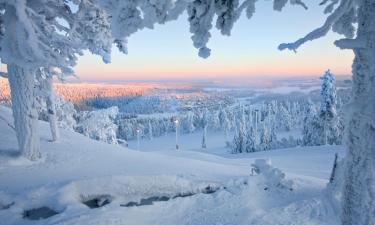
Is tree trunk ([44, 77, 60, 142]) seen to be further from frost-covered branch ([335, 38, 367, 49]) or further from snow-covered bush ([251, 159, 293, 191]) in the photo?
frost-covered branch ([335, 38, 367, 49])

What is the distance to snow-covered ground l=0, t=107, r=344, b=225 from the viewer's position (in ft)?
24.2

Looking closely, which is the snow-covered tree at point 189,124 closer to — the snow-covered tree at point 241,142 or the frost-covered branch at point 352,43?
the snow-covered tree at point 241,142

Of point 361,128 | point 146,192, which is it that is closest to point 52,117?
point 146,192

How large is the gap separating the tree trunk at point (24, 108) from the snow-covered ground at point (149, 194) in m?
0.45

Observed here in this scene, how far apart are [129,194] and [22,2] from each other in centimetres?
569

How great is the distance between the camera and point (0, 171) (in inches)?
378

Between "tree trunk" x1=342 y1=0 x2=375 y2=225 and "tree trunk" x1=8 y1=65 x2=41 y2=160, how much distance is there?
9192 millimetres

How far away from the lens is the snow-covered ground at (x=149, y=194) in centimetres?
738

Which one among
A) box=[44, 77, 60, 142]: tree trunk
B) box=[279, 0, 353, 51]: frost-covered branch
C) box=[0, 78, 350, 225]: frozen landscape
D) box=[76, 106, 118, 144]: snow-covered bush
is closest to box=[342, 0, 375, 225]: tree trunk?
box=[279, 0, 353, 51]: frost-covered branch

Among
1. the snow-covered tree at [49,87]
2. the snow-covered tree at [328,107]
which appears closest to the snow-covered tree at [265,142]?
the snow-covered tree at [328,107]

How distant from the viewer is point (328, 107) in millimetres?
39375

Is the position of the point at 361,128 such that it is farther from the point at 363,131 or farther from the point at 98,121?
the point at 98,121

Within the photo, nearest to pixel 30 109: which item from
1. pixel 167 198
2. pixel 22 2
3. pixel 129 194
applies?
pixel 22 2

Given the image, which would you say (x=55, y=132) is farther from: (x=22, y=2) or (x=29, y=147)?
(x=22, y=2)
